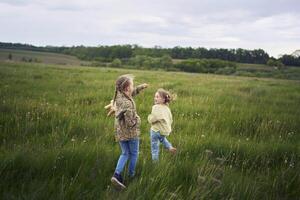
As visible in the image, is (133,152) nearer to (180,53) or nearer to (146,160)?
(146,160)

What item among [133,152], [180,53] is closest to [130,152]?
[133,152]

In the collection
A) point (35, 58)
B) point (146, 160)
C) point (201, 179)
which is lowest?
point (146, 160)

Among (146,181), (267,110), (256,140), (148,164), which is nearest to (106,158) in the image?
(148,164)

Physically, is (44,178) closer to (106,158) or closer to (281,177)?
(106,158)

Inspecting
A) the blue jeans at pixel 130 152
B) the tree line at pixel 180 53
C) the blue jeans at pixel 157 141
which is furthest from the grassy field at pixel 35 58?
the blue jeans at pixel 130 152

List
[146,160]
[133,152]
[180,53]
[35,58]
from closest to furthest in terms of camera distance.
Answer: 1. [133,152]
2. [146,160]
3. [35,58]
4. [180,53]


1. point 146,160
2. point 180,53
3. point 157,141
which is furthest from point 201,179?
point 180,53

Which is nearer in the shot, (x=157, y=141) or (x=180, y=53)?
(x=157, y=141)

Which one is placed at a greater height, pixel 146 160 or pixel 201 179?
pixel 201 179

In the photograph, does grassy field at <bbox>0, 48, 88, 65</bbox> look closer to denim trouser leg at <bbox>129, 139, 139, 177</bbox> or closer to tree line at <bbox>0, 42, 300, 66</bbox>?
tree line at <bbox>0, 42, 300, 66</bbox>

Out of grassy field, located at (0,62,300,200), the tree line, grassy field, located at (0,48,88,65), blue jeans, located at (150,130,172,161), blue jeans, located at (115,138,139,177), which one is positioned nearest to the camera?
grassy field, located at (0,62,300,200)

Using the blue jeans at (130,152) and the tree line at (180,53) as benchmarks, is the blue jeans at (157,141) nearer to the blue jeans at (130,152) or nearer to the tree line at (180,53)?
the blue jeans at (130,152)

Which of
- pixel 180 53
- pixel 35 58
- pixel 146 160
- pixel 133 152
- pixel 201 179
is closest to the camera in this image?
pixel 201 179

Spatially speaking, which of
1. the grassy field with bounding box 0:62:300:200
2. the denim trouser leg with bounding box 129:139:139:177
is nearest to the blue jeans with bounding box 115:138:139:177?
the denim trouser leg with bounding box 129:139:139:177
